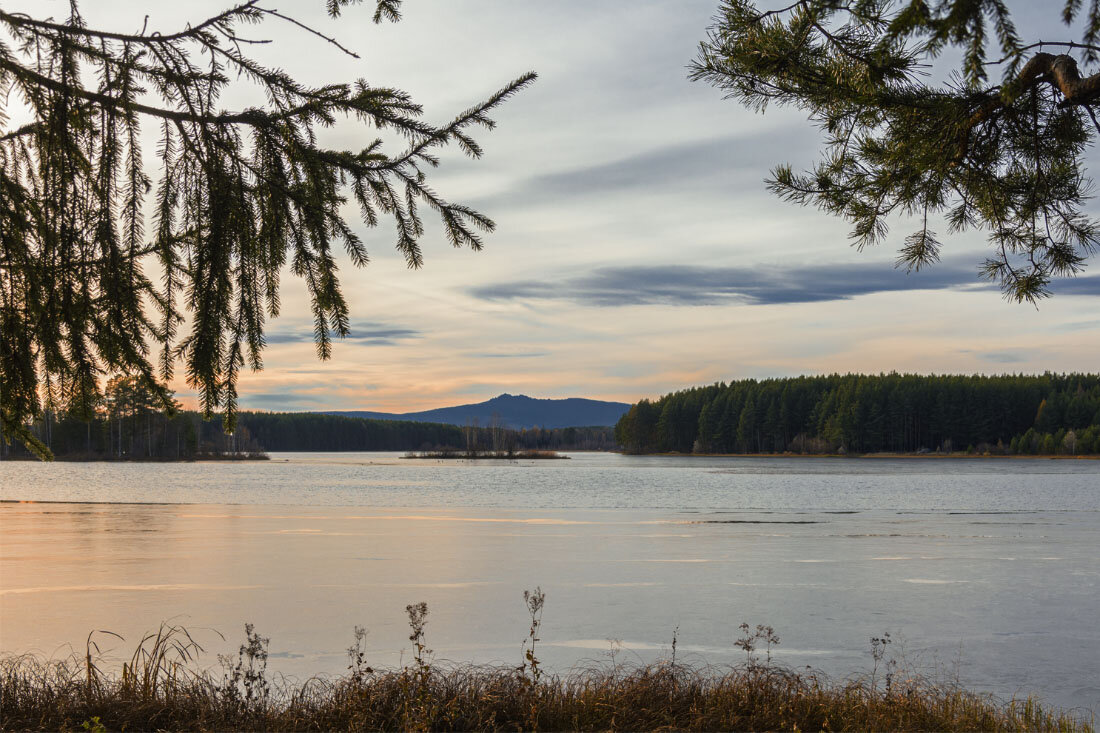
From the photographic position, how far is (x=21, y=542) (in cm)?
1780

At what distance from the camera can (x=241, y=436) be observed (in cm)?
13350

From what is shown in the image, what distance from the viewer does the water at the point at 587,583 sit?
28.6ft

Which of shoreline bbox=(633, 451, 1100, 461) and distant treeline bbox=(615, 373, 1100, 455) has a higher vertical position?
distant treeline bbox=(615, 373, 1100, 455)

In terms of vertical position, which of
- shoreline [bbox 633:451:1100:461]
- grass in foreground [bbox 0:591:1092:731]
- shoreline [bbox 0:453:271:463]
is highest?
grass in foreground [bbox 0:591:1092:731]

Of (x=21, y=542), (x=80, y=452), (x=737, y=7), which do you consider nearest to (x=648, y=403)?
(x=80, y=452)

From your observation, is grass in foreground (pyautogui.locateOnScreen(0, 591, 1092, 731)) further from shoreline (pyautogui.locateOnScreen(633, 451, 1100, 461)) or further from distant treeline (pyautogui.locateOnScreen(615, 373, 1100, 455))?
distant treeline (pyautogui.locateOnScreen(615, 373, 1100, 455))

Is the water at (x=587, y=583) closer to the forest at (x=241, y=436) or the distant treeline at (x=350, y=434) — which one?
the forest at (x=241, y=436)

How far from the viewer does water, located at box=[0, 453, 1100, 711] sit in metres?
8.70

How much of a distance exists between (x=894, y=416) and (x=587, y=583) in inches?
4829

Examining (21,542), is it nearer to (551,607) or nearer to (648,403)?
(551,607)

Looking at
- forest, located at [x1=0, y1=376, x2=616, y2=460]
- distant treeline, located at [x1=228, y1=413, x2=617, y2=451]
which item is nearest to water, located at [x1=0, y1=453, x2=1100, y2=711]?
forest, located at [x1=0, y1=376, x2=616, y2=460]

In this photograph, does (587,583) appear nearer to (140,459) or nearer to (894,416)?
(140,459)

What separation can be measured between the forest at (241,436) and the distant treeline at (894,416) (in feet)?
111

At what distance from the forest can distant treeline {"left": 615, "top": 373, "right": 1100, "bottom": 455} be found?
33.7m
